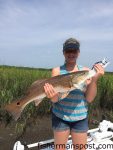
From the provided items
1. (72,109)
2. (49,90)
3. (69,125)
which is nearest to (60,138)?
(69,125)

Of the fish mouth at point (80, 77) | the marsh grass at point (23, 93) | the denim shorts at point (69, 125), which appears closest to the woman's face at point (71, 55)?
the fish mouth at point (80, 77)

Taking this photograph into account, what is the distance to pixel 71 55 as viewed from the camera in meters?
4.26

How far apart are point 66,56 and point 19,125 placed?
143 inches

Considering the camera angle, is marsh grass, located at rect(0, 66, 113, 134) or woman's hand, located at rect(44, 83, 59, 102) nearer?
woman's hand, located at rect(44, 83, 59, 102)

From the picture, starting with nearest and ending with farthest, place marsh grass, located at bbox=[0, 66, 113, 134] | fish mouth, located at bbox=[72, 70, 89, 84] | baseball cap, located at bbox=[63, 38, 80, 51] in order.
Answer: fish mouth, located at bbox=[72, 70, 89, 84]
baseball cap, located at bbox=[63, 38, 80, 51]
marsh grass, located at bbox=[0, 66, 113, 134]

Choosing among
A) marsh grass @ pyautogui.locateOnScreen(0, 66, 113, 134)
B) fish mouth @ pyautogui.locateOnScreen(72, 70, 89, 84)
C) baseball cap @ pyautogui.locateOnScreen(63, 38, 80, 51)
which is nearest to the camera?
fish mouth @ pyautogui.locateOnScreen(72, 70, 89, 84)

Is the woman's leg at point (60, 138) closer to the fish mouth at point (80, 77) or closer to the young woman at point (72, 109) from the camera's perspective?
the young woman at point (72, 109)

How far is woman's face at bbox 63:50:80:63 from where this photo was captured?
4.25m

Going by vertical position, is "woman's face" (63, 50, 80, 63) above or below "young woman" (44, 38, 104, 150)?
above

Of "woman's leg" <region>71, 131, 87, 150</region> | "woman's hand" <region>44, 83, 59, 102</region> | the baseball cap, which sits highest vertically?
the baseball cap

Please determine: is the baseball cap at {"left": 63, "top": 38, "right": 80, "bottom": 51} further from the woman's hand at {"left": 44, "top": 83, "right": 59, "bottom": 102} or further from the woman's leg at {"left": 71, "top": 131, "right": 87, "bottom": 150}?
the woman's leg at {"left": 71, "top": 131, "right": 87, "bottom": 150}

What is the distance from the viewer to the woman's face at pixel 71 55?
13.9 feet

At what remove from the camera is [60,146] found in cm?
434

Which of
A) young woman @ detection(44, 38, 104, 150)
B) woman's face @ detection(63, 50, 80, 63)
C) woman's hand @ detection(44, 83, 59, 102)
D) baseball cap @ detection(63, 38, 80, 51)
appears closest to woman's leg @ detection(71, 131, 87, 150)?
young woman @ detection(44, 38, 104, 150)
